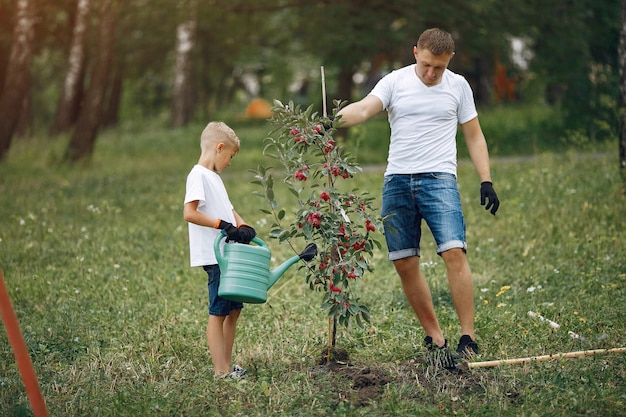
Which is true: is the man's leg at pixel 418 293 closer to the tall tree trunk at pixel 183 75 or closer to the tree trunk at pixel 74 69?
the tree trunk at pixel 74 69

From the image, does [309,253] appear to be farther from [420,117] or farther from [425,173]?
[420,117]

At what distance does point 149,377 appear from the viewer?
5.11m

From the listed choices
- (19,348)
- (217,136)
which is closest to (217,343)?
(217,136)

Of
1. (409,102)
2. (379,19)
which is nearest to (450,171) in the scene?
(409,102)

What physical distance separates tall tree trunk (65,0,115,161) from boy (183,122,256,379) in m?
11.5

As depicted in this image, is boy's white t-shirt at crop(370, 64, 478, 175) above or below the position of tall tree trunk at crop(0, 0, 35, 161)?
below

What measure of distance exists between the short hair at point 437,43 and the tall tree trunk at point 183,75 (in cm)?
1703

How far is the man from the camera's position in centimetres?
530

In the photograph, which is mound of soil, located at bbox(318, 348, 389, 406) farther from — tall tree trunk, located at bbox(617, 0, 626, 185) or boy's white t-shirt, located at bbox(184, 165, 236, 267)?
tall tree trunk, located at bbox(617, 0, 626, 185)

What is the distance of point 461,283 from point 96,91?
39.2 ft

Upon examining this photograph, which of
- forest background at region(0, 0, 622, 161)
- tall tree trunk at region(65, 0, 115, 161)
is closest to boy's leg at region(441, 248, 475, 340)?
forest background at region(0, 0, 622, 161)

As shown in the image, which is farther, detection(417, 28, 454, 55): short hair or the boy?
detection(417, 28, 454, 55): short hair

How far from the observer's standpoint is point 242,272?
189 inches

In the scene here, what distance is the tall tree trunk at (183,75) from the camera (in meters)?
24.0
